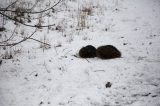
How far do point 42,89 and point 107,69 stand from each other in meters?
1.28

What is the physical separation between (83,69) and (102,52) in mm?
634

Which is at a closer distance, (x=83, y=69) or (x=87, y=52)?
(x=83, y=69)

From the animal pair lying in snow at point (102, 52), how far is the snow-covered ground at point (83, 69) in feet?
0.36

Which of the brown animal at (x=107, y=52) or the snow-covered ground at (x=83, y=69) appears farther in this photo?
the brown animal at (x=107, y=52)

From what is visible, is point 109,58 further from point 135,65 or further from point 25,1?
point 25,1

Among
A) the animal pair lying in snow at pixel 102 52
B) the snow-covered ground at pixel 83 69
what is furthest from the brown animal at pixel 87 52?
the snow-covered ground at pixel 83 69

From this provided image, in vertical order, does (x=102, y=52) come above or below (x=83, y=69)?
above

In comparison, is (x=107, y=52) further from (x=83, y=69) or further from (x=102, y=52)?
(x=83, y=69)

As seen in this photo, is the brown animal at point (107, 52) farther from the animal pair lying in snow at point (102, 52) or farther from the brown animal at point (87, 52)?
the brown animal at point (87, 52)

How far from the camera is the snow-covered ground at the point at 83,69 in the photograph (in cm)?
354

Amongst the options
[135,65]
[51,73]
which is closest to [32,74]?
[51,73]

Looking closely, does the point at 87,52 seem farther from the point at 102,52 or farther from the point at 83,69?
the point at 83,69

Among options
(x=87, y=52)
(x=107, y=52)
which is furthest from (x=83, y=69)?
(x=107, y=52)

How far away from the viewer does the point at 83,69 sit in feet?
14.3
